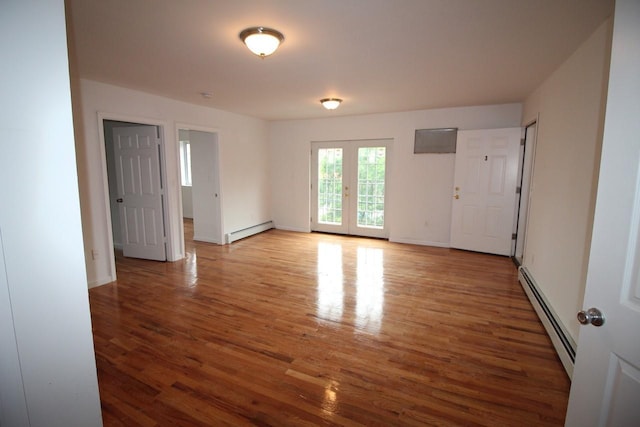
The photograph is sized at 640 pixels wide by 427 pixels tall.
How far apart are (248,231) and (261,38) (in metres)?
4.56

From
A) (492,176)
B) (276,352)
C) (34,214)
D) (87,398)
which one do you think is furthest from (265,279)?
(492,176)

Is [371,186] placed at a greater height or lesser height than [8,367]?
greater

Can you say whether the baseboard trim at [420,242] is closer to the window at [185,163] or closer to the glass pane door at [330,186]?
the glass pane door at [330,186]

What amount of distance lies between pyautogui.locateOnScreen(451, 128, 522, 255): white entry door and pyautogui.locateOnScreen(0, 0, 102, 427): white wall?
5.41m

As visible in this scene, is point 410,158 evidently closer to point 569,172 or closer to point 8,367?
point 569,172

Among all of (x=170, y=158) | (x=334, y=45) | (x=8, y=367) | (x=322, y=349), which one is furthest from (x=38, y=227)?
(x=170, y=158)

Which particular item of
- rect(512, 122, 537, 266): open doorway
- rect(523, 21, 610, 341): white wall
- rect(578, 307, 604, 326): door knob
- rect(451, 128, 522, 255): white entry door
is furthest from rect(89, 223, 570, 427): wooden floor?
rect(578, 307, 604, 326): door knob

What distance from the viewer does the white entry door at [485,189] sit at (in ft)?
15.8

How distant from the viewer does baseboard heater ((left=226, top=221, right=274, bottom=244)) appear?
589 centimetres

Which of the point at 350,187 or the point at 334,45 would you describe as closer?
the point at 334,45

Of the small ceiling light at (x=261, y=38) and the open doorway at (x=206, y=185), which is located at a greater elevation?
the small ceiling light at (x=261, y=38)

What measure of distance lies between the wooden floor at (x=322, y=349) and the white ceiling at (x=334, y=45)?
251 cm

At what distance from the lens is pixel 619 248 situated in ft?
3.44

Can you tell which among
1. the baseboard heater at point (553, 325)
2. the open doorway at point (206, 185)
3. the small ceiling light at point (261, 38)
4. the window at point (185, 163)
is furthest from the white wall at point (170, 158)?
the baseboard heater at point (553, 325)
